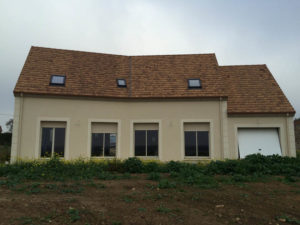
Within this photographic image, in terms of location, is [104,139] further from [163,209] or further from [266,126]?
[266,126]

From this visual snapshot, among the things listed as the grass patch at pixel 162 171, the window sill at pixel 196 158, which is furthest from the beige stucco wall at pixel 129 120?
the grass patch at pixel 162 171

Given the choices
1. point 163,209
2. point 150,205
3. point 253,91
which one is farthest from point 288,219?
point 253,91

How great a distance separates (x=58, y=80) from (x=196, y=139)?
8228mm

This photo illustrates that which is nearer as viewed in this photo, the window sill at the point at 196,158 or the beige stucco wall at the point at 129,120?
the beige stucco wall at the point at 129,120

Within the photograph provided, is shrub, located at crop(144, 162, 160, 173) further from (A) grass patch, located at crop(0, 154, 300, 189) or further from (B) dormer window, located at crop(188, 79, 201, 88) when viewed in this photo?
(B) dormer window, located at crop(188, 79, 201, 88)

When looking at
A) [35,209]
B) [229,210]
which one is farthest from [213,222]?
[35,209]

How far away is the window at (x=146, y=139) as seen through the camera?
42.4ft

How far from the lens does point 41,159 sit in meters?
11.9

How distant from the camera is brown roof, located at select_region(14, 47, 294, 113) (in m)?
13.0

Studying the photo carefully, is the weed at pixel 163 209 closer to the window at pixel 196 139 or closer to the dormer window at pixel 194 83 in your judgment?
the window at pixel 196 139

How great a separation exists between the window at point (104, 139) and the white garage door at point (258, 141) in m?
6.92

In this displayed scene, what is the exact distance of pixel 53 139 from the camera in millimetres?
12328

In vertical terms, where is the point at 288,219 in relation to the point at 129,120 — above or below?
below

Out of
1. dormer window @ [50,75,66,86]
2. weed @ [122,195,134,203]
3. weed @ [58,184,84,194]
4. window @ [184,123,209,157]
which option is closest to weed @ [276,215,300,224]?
weed @ [122,195,134,203]
